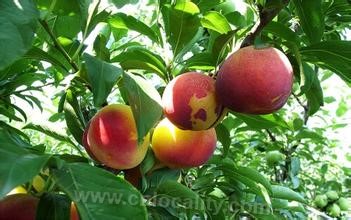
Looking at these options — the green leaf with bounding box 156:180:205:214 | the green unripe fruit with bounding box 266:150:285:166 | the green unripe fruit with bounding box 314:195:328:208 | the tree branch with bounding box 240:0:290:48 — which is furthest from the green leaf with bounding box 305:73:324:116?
the green unripe fruit with bounding box 314:195:328:208

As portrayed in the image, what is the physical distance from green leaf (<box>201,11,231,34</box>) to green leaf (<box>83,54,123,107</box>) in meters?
0.32

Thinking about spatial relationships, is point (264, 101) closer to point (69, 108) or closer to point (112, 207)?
point (112, 207)

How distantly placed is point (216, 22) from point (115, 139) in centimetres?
33

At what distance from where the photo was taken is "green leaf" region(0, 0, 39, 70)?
0.59 metres

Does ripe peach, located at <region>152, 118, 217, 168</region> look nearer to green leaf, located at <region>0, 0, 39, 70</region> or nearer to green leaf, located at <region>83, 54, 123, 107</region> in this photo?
green leaf, located at <region>83, 54, 123, 107</region>

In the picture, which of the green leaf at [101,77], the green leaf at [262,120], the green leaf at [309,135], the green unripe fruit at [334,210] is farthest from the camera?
the green unripe fruit at [334,210]

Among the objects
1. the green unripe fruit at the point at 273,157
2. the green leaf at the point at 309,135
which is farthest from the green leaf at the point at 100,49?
the green unripe fruit at the point at 273,157

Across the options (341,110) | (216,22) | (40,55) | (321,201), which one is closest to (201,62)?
(216,22)

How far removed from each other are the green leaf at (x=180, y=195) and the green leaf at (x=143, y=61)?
24cm

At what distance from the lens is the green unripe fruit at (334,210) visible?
9.30 ft

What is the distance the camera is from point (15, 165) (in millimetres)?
605

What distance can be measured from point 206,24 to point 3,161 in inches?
23.7

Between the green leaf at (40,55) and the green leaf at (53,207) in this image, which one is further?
the green leaf at (40,55)

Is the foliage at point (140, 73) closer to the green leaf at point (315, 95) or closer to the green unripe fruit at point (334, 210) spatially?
the green leaf at point (315, 95)
